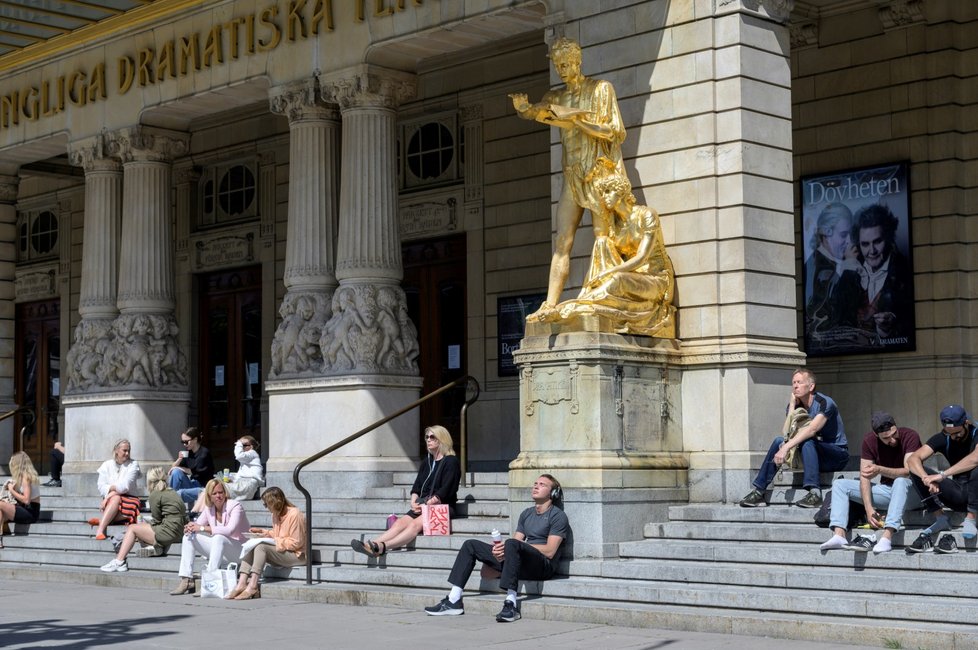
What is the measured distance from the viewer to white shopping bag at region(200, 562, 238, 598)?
15352 millimetres

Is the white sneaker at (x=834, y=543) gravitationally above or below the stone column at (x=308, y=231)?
below

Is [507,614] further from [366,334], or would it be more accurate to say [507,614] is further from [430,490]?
[366,334]

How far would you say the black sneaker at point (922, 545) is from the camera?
12.1 metres

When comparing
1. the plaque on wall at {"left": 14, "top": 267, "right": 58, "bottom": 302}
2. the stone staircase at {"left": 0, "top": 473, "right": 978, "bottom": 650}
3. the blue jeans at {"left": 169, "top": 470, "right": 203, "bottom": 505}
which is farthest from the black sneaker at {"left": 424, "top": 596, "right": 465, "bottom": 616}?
the plaque on wall at {"left": 14, "top": 267, "right": 58, "bottom": 302}

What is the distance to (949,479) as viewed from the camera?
12.0m

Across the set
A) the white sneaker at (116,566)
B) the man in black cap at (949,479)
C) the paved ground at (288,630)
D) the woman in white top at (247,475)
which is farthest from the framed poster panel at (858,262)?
the white sneaker at (116,566)

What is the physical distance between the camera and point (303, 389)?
1966cm

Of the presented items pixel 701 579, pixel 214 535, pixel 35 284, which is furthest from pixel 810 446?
pixel 35 284

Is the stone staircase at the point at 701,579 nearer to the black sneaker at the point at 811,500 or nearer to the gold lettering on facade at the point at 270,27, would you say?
the black sneaker at the point at 811,500

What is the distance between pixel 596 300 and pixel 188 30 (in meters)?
9.97

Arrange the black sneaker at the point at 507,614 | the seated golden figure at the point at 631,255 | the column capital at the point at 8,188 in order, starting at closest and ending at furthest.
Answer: the black sneaker at the point at 507,614 → the seated golden figure at the point at 631,255 → the column capital at the point at 8,188

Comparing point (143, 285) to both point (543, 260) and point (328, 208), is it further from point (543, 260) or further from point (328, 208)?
point (543, 260)

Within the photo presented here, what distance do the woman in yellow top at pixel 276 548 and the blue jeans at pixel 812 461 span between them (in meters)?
5.02

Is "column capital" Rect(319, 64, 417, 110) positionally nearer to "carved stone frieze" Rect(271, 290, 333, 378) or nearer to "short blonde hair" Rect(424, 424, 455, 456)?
"carved stone frieze" Rect(271, 290, 333, 378)
